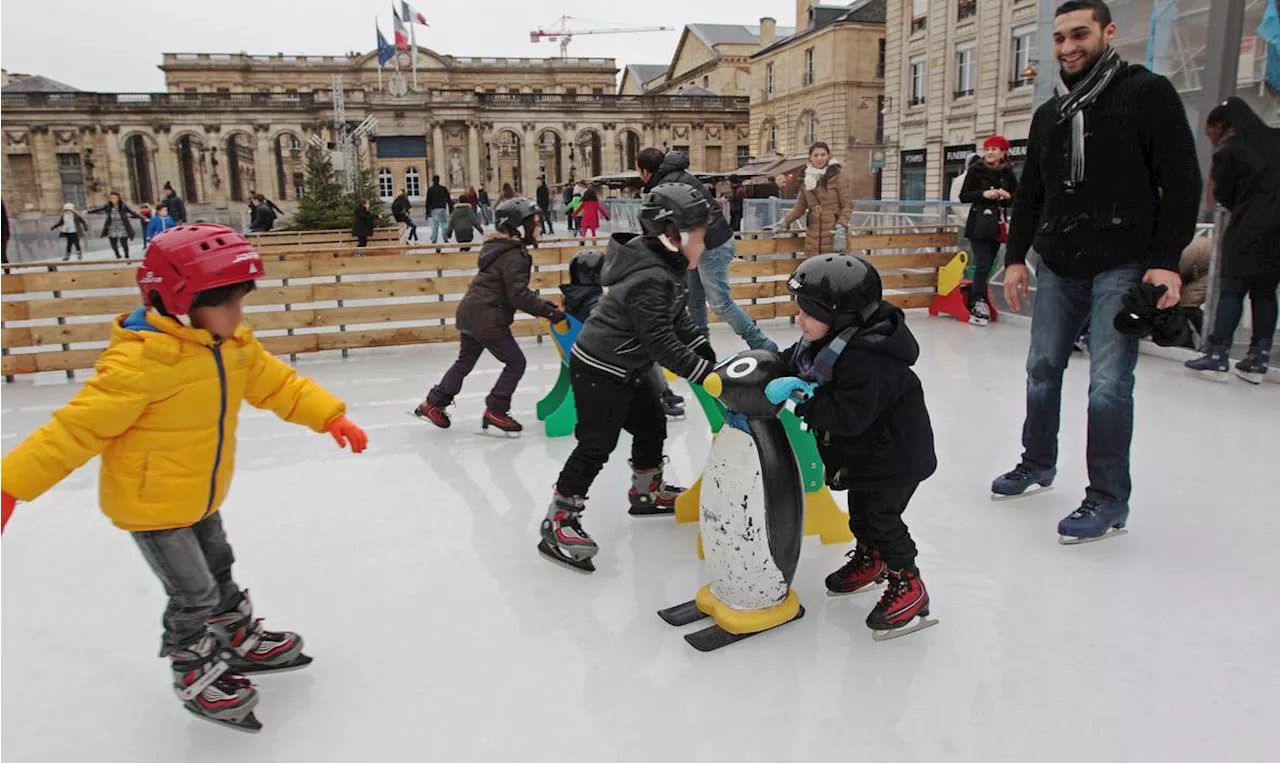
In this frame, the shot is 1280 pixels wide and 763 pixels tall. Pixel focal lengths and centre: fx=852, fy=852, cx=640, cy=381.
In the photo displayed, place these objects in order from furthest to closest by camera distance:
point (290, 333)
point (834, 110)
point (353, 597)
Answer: point (834, 110) → point (290, 333) → point (353, 597)

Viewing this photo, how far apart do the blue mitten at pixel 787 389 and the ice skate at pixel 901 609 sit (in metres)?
0.66

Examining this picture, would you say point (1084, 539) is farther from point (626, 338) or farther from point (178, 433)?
point (178, 433)

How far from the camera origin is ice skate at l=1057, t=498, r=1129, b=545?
317 cm

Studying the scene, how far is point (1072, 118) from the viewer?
121 inches

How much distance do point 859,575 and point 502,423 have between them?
8.55 ft

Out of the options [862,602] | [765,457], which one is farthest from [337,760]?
[862,602]

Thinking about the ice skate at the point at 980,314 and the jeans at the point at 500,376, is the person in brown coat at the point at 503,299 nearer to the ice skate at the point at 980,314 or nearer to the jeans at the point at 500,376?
the jeans at the point at 500,376

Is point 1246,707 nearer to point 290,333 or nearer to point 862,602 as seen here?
point 862,602

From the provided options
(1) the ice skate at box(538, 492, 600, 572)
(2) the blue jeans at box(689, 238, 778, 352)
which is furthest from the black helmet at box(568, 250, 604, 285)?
(2) the blue jeans at box(689, 238, 778, 352)

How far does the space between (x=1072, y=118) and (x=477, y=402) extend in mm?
3945

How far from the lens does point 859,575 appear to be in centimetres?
284

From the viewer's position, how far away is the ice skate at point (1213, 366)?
579cm

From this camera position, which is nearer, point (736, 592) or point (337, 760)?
point (337, 760)

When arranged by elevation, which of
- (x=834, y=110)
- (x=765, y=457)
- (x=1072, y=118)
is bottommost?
(x=765, y=457)
